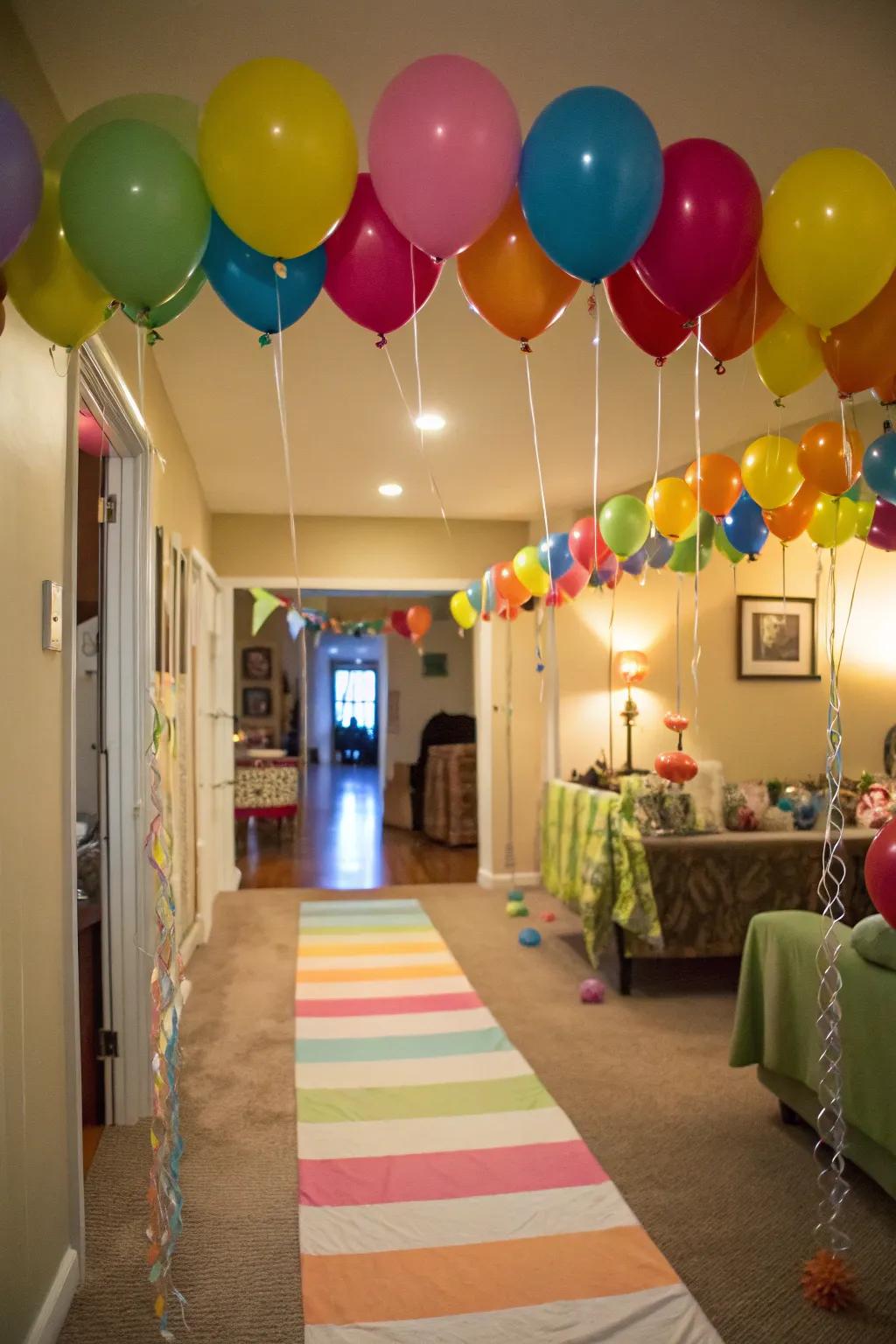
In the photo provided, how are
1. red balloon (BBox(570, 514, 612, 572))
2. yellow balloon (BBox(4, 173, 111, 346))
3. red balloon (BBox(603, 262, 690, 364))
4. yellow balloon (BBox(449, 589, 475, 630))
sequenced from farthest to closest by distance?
yellow balloon (BBox(449, 589, 475, 630))
red balloon (BBox(570, 514, 612, 572))
red balloon (BBox(603, 262, 690, 364))
yellow balloon (BBox(4, 173, 111, 346))

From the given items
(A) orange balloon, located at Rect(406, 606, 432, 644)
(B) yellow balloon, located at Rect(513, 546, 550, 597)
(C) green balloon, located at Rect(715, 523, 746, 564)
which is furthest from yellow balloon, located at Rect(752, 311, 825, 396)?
(A) orange balloon, located at Rect(406, 606, 432, 644)

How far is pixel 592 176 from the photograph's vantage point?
1.40 metres

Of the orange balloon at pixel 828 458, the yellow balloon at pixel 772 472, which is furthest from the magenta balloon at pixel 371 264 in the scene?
the yellow balloon at pixel 772 472

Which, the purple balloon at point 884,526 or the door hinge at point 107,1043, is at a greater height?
the purple balloon at point 884,526

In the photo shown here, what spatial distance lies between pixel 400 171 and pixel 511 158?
195 mm

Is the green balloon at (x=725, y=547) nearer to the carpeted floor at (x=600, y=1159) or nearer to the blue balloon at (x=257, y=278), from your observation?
the carpeted floor at (x=600, y=1159)

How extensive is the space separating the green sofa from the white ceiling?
76.7 inches

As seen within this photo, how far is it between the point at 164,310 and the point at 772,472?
75.8 inches

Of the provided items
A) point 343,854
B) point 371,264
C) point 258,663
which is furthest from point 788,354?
point 258,663

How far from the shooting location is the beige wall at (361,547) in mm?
5789

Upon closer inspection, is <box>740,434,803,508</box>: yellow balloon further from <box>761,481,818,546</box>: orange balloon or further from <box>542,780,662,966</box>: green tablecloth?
<box>542,780,662,966</box>: green tablecloth

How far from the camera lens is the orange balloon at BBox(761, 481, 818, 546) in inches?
123

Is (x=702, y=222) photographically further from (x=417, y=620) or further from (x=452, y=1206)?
(x=417, y=620)

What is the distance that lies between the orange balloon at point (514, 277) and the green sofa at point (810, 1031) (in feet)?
5.43
